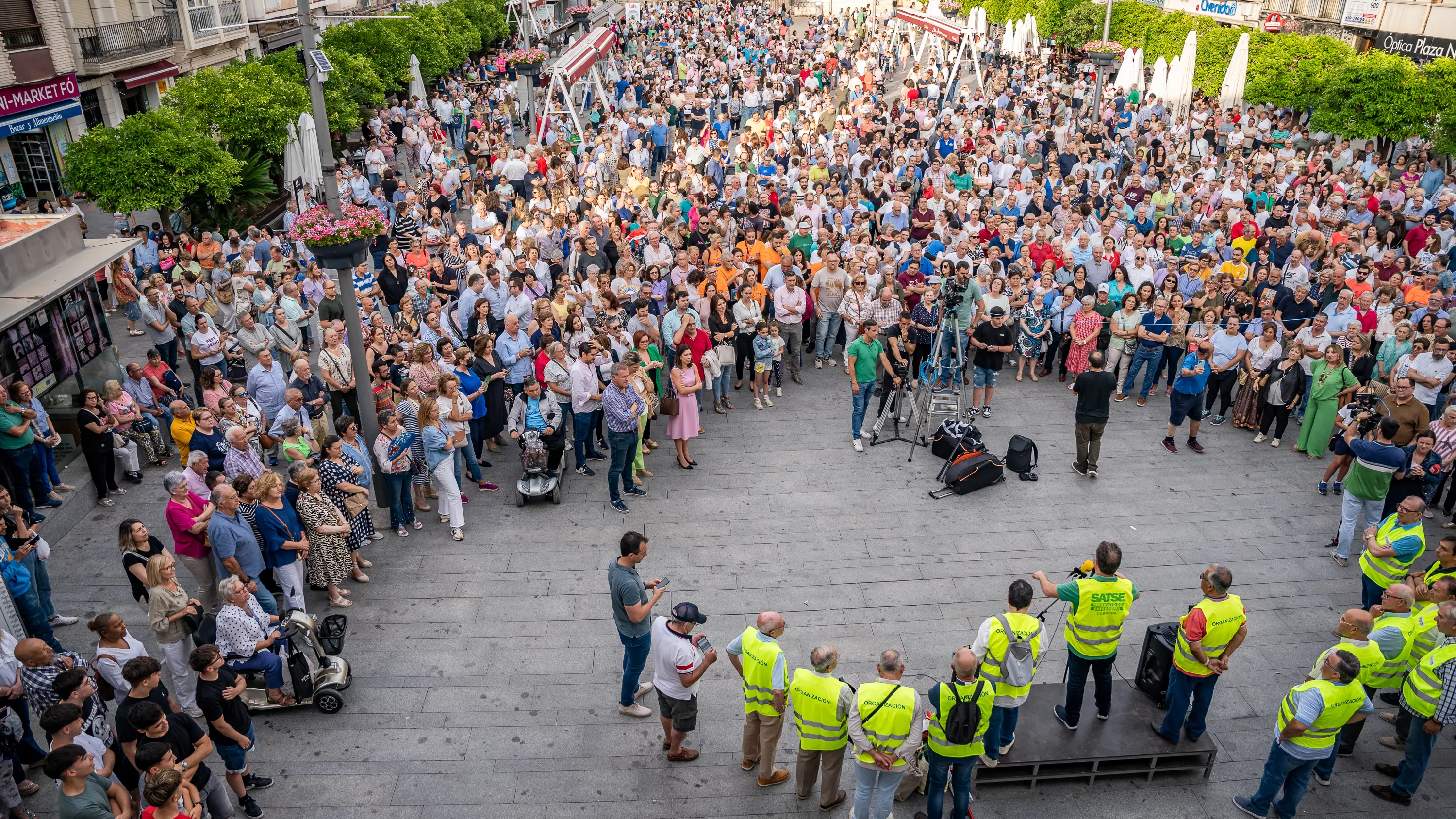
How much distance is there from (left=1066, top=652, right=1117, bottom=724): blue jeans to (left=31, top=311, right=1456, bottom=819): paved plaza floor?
0.26 m

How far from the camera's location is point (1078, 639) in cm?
617

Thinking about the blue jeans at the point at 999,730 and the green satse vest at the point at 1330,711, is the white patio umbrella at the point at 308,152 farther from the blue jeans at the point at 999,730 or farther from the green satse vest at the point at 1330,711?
the green satse vest at the point at 1330,711

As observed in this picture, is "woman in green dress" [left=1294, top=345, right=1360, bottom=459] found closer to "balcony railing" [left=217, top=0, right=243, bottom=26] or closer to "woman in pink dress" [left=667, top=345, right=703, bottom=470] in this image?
"woman in pink dress" [left=667, top=345, right=703, bottom=470]

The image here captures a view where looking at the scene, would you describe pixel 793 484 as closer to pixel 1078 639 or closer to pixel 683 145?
pixel 1078 639

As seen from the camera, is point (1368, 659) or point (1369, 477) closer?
point (1368, 659)

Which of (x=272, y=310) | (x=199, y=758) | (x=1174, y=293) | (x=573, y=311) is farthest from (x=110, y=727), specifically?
(x=1174, y=293)

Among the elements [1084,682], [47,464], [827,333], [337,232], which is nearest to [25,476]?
[47,464]

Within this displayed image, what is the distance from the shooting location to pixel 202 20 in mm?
27516

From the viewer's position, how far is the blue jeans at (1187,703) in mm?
6109

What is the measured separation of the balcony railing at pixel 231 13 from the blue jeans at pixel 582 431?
25214 millimetres

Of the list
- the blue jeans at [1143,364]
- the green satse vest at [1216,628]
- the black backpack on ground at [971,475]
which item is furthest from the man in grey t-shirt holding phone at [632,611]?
the blue jeans at [1143,364]

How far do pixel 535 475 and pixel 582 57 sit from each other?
17070 millimetres

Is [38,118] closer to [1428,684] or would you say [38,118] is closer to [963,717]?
[963,717]

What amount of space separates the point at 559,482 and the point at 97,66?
1914cm
